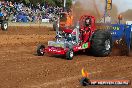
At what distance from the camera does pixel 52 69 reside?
972 centimetres

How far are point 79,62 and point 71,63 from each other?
358 mm

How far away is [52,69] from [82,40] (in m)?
3.19

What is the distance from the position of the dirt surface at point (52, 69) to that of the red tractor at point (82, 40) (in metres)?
0.26

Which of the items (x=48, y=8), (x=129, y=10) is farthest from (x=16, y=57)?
(x=48, y=8)

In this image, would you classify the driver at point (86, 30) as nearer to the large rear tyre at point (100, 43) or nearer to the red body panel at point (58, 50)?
the large rear tyre at point (100, 43)

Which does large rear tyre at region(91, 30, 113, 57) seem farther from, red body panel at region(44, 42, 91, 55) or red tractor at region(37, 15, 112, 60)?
red body panel at region(44, 42, 91, 55)

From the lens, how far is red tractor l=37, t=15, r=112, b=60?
12039mm

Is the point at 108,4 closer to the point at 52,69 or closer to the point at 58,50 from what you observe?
the point at 58,50

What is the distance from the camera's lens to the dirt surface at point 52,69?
27.0 ft

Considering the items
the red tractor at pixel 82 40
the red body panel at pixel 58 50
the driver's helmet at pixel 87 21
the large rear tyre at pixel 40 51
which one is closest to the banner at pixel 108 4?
the red tractor at pixel 82 40

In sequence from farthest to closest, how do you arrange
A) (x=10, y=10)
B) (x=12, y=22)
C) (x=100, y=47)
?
(x=10, y=10)
(x=12, y=22)
(x=100, y=47)

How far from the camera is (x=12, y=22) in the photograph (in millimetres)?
28438

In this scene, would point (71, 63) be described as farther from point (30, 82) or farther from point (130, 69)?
point (30, 82)

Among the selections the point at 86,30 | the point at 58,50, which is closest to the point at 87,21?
the point at 86,30
